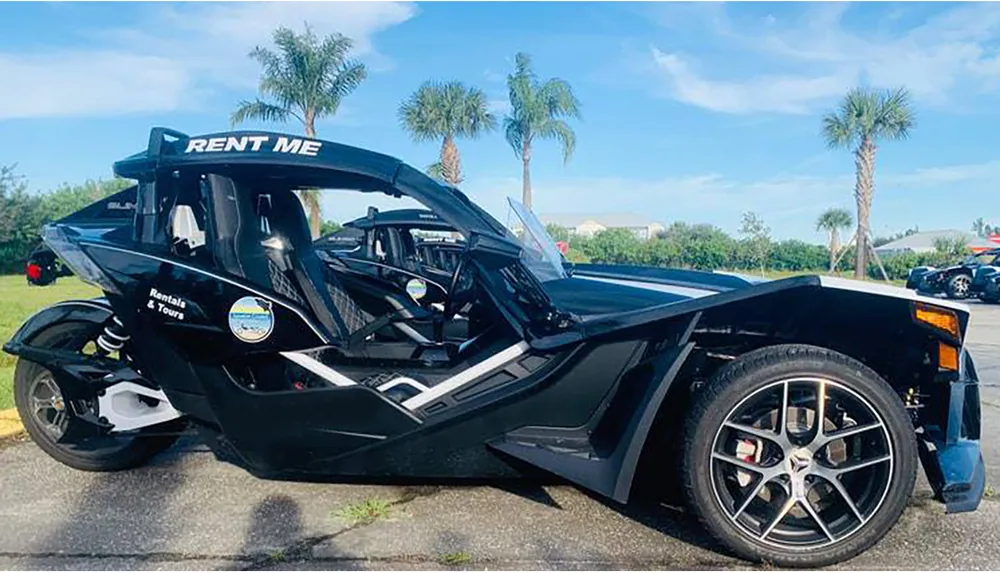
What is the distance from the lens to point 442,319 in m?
3.54

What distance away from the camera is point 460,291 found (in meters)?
3.24

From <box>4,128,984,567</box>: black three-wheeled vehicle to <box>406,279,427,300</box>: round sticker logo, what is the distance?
8.40 ft

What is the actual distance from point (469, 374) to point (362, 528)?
0.77 metres

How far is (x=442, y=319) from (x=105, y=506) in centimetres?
177

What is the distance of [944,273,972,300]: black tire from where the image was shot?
18.8 metres

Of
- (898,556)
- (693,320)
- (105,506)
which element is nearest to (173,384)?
(105,506)

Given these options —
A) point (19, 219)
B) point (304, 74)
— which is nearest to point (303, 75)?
point (304, 74)

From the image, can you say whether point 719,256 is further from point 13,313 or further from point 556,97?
point 13,313

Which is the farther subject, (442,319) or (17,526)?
A: (442,319)

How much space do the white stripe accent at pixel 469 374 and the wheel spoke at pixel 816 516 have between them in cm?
122

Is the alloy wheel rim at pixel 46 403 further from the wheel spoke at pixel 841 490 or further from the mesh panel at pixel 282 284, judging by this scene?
the wheel spoke at pixel 841 490

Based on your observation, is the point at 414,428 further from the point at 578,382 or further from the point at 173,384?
the point at 173,384

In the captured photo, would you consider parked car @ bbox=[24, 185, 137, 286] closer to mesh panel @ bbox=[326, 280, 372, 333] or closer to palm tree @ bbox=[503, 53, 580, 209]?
mesh panel @ bbox=[326, 280, 372, 333]

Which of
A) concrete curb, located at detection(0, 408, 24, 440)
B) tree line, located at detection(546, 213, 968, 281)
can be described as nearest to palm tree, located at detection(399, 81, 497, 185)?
tree line, located at detection(546, 213, 968, 281)
